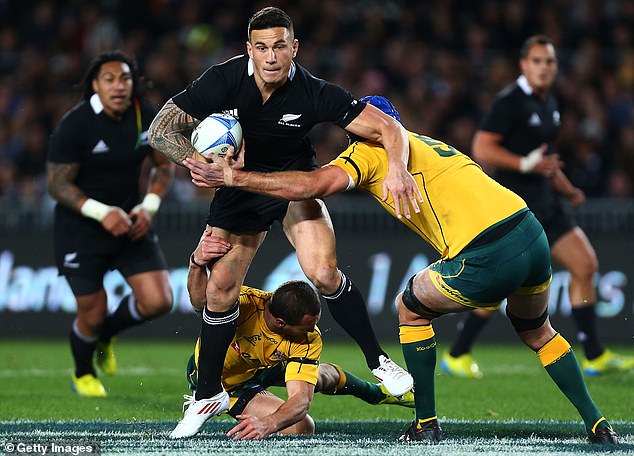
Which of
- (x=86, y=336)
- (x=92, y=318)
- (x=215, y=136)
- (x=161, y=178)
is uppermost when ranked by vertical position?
(x=215, y=136)

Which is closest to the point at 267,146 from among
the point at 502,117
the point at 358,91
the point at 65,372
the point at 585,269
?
the point at 502,117

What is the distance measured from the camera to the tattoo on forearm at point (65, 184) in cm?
857

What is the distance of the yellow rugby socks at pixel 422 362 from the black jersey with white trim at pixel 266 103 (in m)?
1.21

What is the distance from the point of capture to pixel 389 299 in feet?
39.8

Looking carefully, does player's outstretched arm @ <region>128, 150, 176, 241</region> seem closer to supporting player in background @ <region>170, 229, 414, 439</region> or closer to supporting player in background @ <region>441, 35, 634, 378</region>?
supporting player in background @ <region>170, 229, 414, 439</region>

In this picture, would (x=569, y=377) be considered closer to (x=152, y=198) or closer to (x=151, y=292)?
(x=151, y=292)

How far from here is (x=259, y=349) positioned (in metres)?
6.50

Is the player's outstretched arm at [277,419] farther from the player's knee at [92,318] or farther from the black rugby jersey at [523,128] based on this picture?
the black rugby jersey at [523,128]

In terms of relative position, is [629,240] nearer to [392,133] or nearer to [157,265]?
[157,265]

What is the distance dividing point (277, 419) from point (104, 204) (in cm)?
341

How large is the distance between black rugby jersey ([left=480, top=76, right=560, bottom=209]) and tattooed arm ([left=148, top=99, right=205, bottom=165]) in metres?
3.84

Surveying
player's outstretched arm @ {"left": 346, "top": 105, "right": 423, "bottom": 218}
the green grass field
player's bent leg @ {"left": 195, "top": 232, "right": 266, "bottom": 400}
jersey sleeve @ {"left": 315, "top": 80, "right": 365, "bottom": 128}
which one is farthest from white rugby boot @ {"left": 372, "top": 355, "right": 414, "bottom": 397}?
jersey sleeve @ {"left": 315, "top": 80, "right": 365, "bottom": 128}

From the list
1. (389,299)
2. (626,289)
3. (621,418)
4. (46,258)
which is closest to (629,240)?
(626,289)

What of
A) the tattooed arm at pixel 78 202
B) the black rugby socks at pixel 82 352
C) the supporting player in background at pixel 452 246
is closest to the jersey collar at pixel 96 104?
the tattooed arm at pixel 78 202
